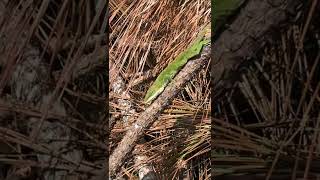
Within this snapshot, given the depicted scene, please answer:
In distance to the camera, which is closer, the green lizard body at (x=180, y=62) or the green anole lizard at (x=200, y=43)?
the green anole lizard at (x=200, y=43)

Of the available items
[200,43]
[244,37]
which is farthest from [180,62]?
[244,37]

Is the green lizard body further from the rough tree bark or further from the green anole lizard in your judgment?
the rough tree bark

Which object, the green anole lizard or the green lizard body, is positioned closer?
the green anole lizard

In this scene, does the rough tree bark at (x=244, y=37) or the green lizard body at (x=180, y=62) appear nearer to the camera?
the rough tree bark at (x=244, y=37)

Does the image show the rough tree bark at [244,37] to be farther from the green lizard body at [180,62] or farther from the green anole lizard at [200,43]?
the green lizard body at [180,62]

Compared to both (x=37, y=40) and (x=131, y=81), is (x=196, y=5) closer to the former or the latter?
(x=131, y=81)

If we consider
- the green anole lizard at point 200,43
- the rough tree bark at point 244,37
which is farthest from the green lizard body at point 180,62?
the rough tree bark at point 244,37

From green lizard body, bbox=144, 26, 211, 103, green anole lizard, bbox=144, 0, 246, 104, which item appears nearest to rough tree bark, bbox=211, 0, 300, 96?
green anole lizard, bbox=144, 0, 246, 104

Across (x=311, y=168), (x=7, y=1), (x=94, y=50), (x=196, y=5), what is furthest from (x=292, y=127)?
(x=196, y=5)

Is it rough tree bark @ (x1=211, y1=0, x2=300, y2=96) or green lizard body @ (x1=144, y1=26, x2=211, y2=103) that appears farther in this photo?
green lizard body @ (x1=144, y1=26, x2=211, y2=103)

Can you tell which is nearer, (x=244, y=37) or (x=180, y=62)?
(x=244, y=37)

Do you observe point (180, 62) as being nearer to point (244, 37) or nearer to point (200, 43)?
point (200, 43)
